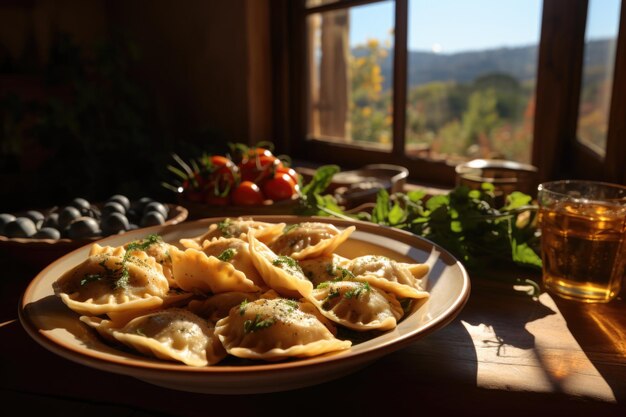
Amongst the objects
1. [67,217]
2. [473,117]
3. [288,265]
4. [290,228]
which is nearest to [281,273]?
[288,265]

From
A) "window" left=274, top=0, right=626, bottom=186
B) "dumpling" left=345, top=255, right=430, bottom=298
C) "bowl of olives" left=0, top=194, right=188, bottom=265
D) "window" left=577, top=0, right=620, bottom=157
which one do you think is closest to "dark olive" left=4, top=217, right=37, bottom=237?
"bowl of olives" left=0, top=194, right=188, bottom=265

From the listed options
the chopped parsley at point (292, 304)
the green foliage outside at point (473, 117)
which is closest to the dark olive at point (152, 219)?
the chopped parsley at point (292, 304)

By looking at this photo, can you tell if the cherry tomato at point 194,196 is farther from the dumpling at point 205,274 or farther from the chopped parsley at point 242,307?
the chopped parsley at point 242,307

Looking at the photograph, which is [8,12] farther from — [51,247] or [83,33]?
[51,247]

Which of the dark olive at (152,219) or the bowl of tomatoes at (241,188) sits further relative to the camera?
the bowl of tomatoes at (241,188)

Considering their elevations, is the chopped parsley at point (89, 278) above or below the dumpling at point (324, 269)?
above

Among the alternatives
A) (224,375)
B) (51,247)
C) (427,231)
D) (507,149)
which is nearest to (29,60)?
(51,247)

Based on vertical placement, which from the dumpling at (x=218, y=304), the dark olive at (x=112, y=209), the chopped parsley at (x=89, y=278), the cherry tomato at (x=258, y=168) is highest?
the cherry tomato at (x=258, y=168)

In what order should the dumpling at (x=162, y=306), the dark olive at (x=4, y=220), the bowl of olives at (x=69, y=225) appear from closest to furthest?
1. the dumpling at (x=162, y=306)
2. the bowl of olives at (x=69, y=225)
3. the dark olive at (x=4, y=220)
